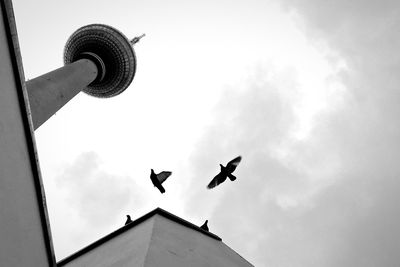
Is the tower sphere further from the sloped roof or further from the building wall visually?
the building wall

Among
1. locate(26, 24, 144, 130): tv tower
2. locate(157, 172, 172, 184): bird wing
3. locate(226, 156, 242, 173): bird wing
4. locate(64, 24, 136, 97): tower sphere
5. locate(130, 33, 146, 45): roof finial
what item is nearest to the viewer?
locate(157, 172, 172, 184): bird wing

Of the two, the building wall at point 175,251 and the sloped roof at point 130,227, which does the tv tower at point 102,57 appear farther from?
the building wall at point 175,251

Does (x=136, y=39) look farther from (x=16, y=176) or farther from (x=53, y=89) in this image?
(x=16, y=176)

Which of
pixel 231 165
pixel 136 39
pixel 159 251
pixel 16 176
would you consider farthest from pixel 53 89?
pixel 136 39

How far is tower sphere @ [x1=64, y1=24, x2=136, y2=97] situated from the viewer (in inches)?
1005

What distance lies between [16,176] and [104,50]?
76.1 ft

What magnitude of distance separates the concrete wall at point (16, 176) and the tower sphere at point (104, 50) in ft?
67.2

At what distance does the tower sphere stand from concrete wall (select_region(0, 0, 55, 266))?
2049 centimetres

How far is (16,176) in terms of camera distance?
449 centimetres

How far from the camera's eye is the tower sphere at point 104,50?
83.7 feet

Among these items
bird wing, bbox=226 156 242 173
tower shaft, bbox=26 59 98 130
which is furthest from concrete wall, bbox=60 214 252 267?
tower shaft, bbox=26 59 98 130

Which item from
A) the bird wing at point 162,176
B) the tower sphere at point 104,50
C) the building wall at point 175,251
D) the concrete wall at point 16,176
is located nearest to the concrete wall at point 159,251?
the building wall at point 175,251

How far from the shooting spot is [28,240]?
4574mm

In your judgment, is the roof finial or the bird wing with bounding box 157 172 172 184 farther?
the roof finial
